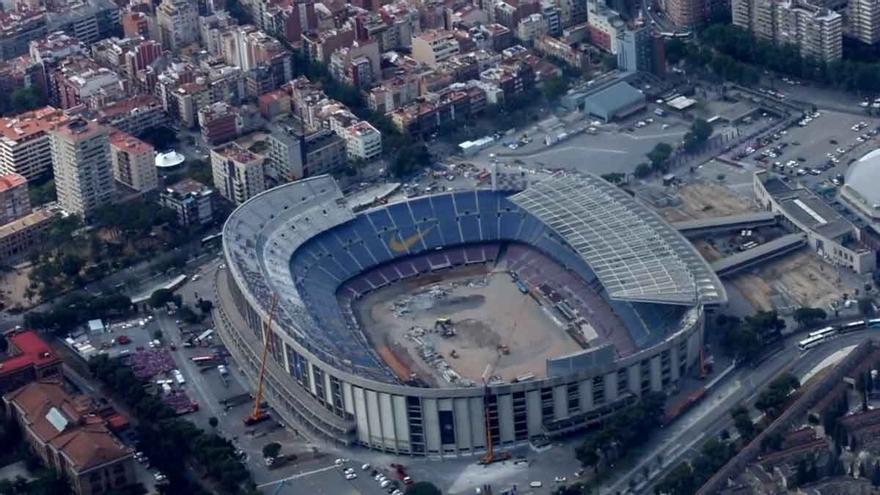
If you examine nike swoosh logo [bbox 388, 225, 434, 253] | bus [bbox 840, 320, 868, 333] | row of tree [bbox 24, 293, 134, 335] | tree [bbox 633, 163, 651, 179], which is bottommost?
bus [bbox 840, 320, 868, 333]

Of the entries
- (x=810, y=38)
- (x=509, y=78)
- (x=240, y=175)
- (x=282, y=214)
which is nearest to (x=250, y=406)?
(x=282, y=214)

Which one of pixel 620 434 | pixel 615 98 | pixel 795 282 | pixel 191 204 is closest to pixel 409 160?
pixel 191 204

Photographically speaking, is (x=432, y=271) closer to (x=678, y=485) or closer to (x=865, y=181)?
(x=865, y=181)

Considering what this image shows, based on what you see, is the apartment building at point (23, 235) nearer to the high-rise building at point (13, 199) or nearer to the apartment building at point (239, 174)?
the high-rise building at point (13, 199)

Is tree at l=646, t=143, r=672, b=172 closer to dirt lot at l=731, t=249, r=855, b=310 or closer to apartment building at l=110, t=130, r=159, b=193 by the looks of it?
dirt lot at l=731, t=249, r=855, b=310

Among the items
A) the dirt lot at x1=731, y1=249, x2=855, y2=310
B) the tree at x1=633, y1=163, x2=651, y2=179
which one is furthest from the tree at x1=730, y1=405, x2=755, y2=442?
the tree at x1=633, y1=163, x2=651, y2=179

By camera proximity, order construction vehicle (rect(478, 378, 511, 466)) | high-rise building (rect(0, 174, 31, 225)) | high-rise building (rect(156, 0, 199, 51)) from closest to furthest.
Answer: construction vehicle (rect(478, 378, 511, 466)) → high-rise building (rect(0, 174, 31, 225)) → high-rise building (rect(156, 0, 199, 51))
